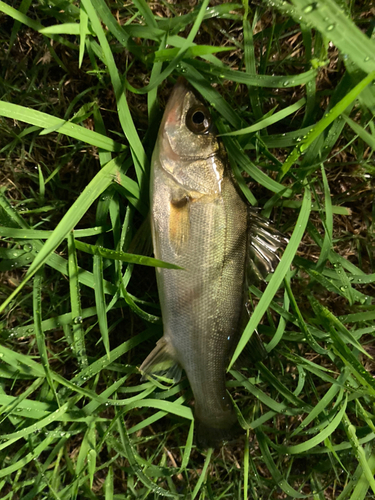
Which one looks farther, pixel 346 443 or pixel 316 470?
pixel 316 470

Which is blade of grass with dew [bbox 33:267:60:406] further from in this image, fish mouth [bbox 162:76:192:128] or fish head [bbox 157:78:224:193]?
fish mouth [bbox 162:76:192:128]

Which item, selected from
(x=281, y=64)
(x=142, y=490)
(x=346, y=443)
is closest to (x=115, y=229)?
(x=281, y=64)

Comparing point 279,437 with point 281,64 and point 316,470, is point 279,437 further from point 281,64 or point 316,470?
point 281,64

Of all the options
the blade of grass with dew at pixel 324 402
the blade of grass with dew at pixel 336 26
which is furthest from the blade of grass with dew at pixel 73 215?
the blade of grass with dew at pixel 324 402

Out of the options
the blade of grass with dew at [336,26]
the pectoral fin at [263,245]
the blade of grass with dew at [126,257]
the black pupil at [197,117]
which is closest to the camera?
the blade of grass with dew at [336,26]

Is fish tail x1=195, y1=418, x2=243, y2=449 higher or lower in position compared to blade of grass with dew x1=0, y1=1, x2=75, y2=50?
lower

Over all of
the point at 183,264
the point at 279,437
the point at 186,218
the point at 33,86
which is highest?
the point at 33,86

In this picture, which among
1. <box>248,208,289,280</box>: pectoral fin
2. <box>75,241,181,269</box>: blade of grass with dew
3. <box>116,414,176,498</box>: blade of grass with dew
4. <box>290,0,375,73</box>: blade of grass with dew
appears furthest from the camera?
<box>116,414,176,498</box>: blade of grass with dew

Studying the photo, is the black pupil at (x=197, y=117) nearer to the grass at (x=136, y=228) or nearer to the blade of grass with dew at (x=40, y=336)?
the grass at (x=136, y=228)

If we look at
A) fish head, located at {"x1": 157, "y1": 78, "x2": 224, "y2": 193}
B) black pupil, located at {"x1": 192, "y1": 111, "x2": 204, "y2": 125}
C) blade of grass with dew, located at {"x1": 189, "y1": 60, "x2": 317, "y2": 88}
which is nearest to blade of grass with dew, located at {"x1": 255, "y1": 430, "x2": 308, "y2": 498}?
fish head, located at {"x1": 157, "y1": 78, "x2": 224, "y2": 193}
